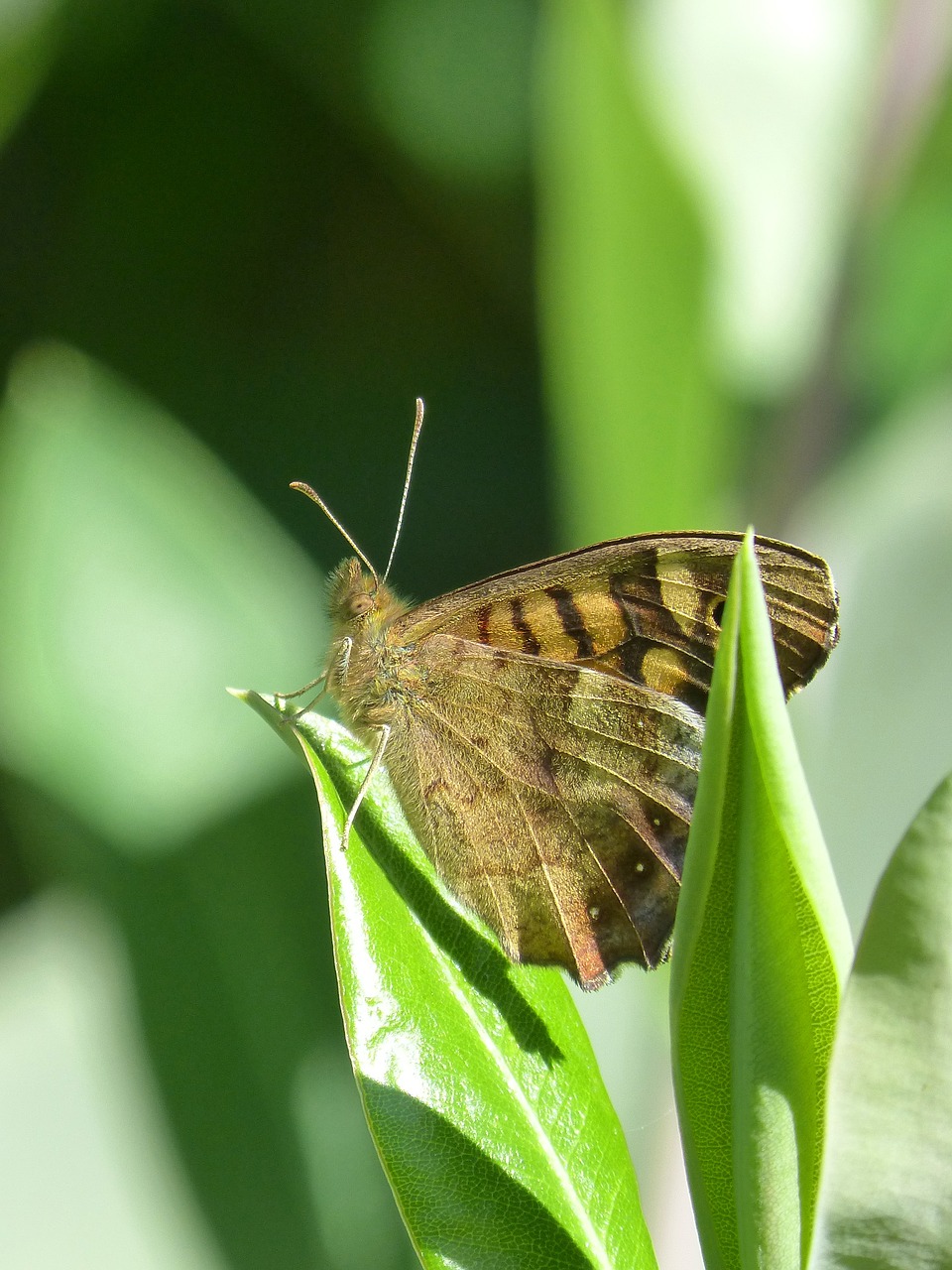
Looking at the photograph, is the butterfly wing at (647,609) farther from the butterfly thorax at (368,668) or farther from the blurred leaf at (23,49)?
the blurred leaf at (23,49)

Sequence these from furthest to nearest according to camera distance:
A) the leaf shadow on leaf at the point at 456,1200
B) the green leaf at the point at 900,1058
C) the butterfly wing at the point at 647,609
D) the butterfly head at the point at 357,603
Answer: the butterfly head at the point at 357,603 < the butterfly wing at the point at 647,609 < the leaf shadow on leaf at the point at 456,1200 < the green leaf at the point at 900,1058

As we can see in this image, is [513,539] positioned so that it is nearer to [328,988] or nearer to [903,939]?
[328,988]

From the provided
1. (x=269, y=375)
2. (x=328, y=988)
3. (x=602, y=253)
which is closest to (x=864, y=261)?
(x=602, y=253)

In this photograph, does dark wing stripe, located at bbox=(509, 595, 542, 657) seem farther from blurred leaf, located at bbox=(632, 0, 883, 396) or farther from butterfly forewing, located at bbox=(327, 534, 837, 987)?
blurred leaf, located at bbox=(632, 0, 883, 396)

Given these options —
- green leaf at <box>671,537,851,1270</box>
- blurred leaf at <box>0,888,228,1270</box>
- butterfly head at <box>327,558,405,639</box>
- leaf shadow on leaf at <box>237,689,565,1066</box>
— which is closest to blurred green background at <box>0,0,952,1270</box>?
blurred leaf at <box>0,888,228,1270</box>

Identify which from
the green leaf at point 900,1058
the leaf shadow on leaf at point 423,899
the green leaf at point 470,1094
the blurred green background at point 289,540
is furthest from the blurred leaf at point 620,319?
the green leaf at point 900,1058

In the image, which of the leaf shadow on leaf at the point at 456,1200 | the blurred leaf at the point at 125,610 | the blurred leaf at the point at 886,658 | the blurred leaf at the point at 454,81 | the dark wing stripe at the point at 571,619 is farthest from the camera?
the blurred leaf at the point at 454,81

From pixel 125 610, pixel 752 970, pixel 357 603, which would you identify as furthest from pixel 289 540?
pixel 752 970
